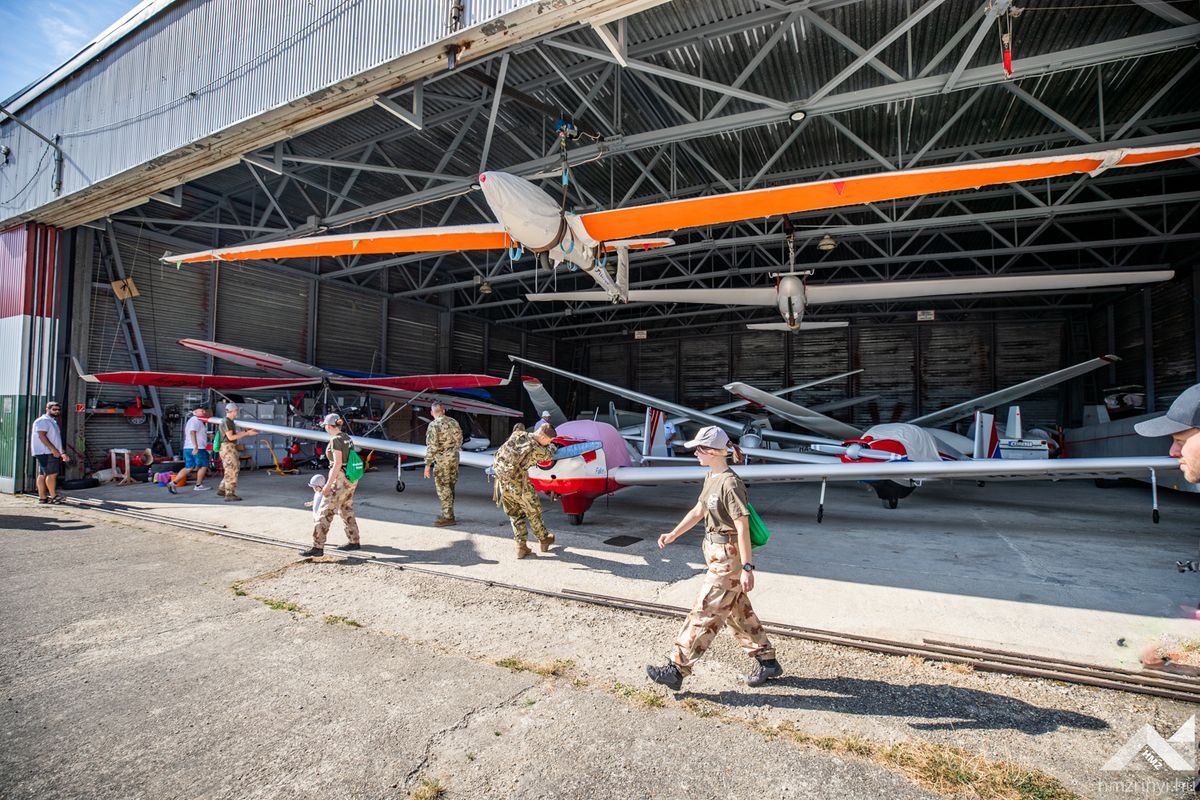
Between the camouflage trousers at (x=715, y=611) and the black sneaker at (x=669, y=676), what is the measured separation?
0.04 m

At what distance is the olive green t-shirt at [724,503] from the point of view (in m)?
3.19

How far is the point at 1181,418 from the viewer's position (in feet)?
10.1

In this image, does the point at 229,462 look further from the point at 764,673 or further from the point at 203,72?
the point at 764,673

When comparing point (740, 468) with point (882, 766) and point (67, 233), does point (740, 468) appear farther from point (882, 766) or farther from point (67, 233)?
point (67, 233)

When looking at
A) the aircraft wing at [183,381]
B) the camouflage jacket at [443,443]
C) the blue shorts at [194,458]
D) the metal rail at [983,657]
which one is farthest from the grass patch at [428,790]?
the blue shorts at [194,458]

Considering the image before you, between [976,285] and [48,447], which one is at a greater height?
[976,285]

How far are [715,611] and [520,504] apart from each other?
3.59m

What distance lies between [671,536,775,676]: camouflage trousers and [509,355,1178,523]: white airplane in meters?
3.60

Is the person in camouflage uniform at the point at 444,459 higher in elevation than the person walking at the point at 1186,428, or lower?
lower

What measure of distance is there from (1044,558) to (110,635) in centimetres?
954

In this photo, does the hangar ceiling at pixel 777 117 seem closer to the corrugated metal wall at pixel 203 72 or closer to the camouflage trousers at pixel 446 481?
the corrugated metal wall at pixel 203 72

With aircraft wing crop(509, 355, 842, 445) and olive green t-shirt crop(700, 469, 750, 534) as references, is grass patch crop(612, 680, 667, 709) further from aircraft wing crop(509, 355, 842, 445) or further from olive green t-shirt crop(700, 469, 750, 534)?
aircraft wing crop(509, 355, 842, 445)

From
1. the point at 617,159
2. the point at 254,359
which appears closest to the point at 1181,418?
the point at 617,159

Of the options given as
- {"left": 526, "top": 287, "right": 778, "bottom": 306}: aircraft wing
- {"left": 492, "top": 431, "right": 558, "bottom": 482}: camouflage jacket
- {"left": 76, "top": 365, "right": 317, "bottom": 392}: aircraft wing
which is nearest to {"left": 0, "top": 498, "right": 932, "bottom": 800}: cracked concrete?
{"left": 492, "top": 431, "right": 558, "bottom": 482}: camouflage jacket
